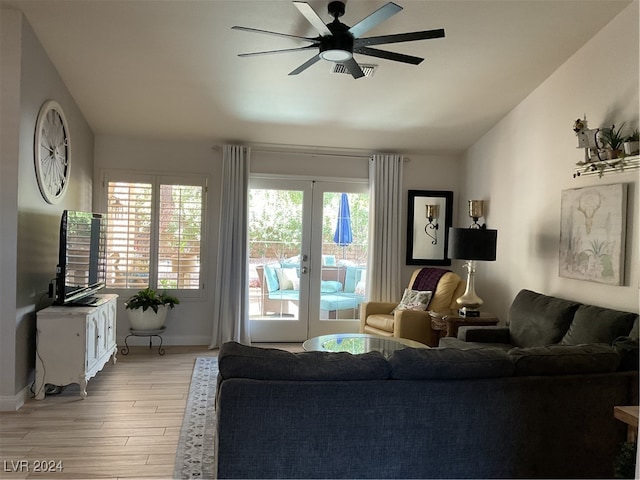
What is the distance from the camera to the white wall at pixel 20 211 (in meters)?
3.46

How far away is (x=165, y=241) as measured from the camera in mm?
5590

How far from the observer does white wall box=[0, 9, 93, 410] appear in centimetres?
346

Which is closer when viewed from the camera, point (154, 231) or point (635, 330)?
point (635, 330)

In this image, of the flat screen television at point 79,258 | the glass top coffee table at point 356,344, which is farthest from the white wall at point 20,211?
the glass top coffee table at point 356,344

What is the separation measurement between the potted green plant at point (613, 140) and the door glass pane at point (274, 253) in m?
3.40

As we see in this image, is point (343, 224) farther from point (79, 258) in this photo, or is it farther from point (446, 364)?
point (446, 364)

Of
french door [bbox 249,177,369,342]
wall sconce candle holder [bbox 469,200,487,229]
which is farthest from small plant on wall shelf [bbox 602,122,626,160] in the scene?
french door [bbox 249,177,369,342]

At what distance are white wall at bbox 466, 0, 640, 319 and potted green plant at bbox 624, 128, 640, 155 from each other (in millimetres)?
129

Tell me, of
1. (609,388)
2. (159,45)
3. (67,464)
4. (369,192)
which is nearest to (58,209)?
(159,45)

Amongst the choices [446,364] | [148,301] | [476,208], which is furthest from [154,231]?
[446,364]

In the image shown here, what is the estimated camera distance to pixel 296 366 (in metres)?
1.99

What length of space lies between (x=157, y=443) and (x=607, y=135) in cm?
379

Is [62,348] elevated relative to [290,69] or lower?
lower

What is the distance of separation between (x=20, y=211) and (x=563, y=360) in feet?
12.3
